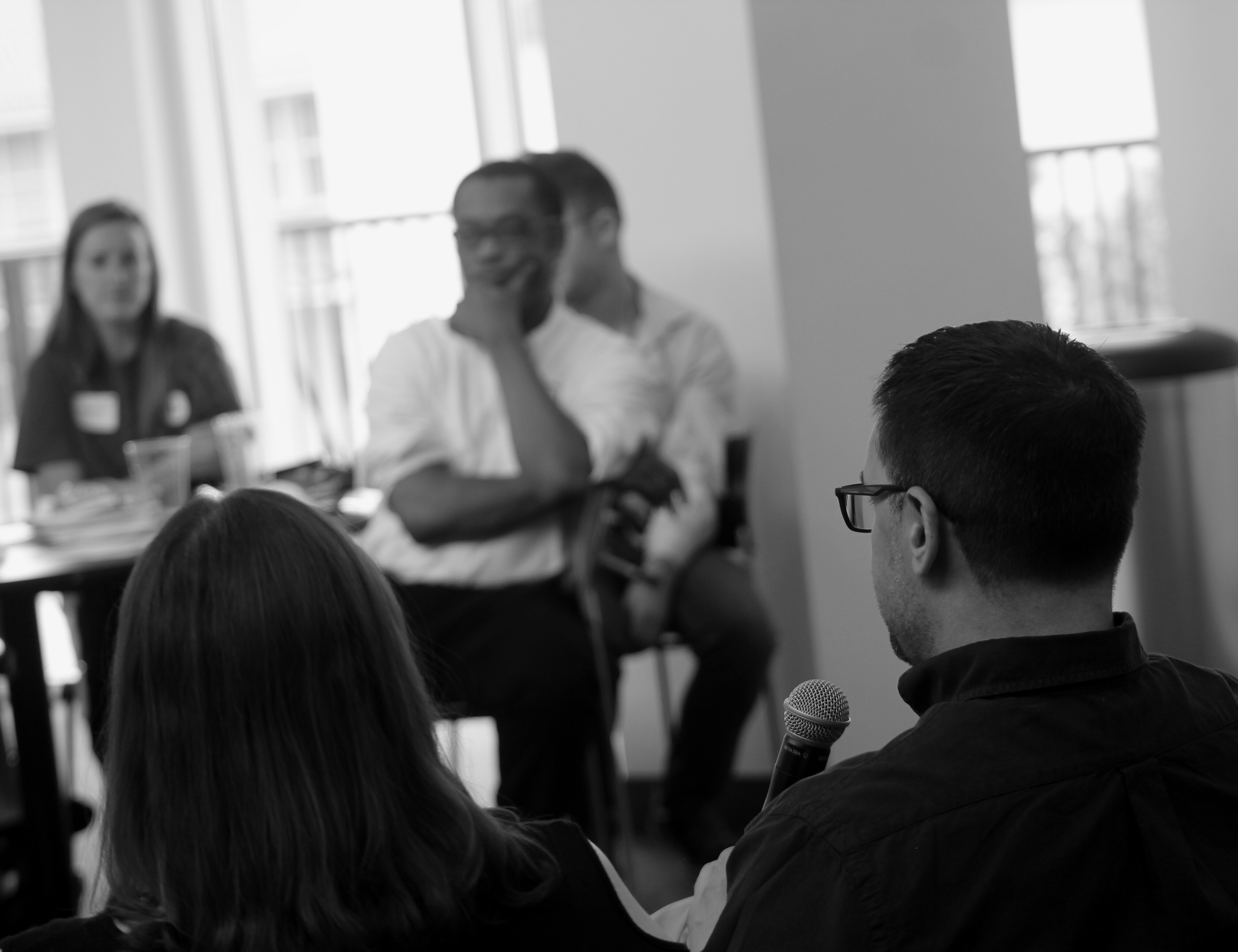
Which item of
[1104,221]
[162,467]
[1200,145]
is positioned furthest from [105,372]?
[1104,221]

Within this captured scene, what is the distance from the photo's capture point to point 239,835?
0.93m

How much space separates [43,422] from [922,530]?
9.05 ft

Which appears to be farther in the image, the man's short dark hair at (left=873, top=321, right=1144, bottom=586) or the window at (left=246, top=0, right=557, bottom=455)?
the window at (left=246, top=0, right=557, bottom=455)

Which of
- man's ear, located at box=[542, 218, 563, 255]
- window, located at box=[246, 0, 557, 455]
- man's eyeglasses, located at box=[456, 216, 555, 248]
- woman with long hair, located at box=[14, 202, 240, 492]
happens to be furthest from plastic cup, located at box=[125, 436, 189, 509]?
window, located at box=[246, 0, 557, 455]

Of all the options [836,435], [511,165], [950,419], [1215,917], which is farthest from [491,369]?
[1215,917]

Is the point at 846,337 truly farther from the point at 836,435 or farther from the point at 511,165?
the point at 511,165

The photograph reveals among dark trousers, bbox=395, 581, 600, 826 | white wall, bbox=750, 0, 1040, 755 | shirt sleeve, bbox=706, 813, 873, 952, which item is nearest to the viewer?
shirt sleeve, bbox=706, 813, 873, 952

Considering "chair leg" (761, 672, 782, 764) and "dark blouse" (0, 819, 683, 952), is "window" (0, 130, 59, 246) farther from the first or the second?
"dark blouse" (0, 819, 683, 952)

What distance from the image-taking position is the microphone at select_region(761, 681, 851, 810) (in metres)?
0.91

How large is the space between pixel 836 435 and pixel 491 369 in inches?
25.6

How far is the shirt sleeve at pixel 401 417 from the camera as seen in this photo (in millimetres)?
2330

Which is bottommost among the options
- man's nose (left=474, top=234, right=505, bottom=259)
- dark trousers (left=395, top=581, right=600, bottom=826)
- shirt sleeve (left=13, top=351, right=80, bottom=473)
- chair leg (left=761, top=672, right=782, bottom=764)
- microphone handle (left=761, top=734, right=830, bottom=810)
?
chair leg (left=761, top=672, right=782, bottom=764)

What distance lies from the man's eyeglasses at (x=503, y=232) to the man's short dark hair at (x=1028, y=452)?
1647 millimetres

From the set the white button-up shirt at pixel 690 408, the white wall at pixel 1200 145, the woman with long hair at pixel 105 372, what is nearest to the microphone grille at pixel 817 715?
the white button-up shirt at pixel 690 408
